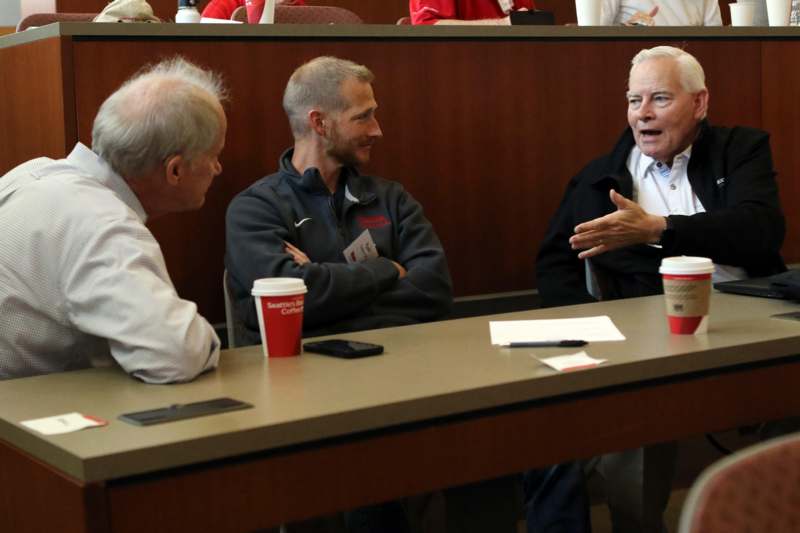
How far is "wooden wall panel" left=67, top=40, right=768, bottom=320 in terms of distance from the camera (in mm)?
3143

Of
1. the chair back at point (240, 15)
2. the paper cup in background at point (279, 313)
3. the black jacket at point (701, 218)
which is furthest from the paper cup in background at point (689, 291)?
the chair back at point (240, 15)

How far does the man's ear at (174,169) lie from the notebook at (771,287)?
4.21 ft

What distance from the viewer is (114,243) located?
192cm

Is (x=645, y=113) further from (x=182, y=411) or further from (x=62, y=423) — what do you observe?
(x=62, y=423)

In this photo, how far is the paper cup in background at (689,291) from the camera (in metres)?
2.13

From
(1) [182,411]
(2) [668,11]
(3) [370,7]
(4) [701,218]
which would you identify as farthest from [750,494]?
(3) [370,7]

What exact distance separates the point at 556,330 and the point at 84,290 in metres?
0.86

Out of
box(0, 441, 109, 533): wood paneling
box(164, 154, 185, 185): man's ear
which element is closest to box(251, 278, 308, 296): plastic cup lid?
box(164, 154, 185, 185): man's ear

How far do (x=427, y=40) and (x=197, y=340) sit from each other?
175 cm

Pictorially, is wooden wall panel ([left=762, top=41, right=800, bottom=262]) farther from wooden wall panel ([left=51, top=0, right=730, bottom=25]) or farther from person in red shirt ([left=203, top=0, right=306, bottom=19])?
wooden wall panel ([left=51, top=0, right=730, bottom=25])

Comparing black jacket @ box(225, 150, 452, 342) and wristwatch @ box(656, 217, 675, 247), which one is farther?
wristwatch @ box(656, 217, 675, 247)

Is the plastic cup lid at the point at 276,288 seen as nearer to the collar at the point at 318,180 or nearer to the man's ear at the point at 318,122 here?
the collar at the point at 318,180

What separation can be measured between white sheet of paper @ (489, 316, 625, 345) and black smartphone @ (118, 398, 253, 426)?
594 millimetres

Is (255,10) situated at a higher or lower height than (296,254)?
higher
